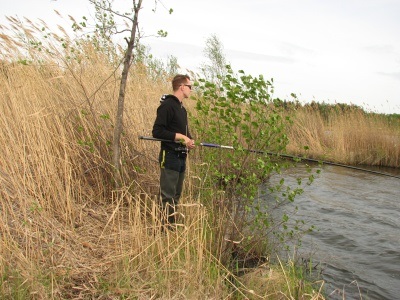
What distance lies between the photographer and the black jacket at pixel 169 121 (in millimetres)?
3820

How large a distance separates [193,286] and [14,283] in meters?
1.25

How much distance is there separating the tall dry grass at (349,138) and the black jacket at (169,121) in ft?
26.6

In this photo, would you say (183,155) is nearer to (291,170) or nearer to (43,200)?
(43,200)

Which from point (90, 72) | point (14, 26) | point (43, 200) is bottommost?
point (43, 200)

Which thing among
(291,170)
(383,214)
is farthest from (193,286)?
(291,170)

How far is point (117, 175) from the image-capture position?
4.14 meters

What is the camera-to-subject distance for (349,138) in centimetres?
1259

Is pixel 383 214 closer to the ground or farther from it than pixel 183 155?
closer to the ground

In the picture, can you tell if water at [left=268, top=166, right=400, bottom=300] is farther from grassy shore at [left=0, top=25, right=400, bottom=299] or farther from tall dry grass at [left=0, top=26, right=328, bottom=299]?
tall dry grass at [left=0, top=26, right=328, bottom=299]

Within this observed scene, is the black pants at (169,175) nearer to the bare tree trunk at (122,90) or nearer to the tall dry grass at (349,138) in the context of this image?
the bare tree trunk at (122,90)

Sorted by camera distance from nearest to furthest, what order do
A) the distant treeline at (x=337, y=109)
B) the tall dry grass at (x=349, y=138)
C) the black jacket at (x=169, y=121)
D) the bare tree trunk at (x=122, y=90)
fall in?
1. the bare tree trunk at (x=122, y=90)
2. the black jacket at (x=169, y=121)
3. the tall dry grass at (x=349, y=138)
4. the distant treeline at (x=337, y=109)

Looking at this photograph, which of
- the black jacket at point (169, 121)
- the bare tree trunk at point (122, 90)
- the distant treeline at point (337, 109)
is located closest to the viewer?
the bare tree trunk at point (122, 90)

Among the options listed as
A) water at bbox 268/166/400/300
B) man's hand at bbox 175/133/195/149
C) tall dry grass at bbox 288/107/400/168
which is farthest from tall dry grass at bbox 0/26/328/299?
tall dry grass at bbox 288/107/400/168

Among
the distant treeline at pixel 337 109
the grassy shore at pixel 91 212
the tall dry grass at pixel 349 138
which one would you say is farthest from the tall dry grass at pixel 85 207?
the distant treeline at pixel 337 109
